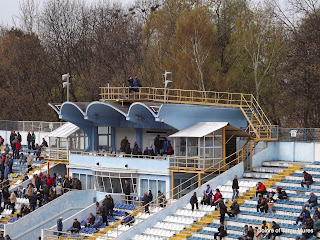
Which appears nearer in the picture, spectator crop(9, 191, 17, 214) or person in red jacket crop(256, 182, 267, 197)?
person in red jacket crop(256, 182, 267, 197)

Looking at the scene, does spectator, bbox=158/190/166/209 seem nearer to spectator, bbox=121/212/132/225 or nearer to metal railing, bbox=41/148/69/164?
spectator, bbox=121/212/132/225

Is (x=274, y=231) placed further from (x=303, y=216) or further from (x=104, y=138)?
(x=104, y=138)

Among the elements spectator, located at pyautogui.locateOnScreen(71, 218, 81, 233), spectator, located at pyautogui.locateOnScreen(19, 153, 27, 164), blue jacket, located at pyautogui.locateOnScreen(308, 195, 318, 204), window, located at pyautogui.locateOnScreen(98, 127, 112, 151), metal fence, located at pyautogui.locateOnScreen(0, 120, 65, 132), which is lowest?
spectator, located at pyautogui.locateOnScreen(71, 218, 81, 233)

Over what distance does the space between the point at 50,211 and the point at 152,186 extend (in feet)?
19.7

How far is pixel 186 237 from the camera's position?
110 ft

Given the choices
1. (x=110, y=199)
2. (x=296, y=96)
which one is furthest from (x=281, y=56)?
(x=110, y=199)

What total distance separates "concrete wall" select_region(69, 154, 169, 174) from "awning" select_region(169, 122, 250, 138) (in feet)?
6.37

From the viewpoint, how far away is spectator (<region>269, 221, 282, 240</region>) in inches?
1217

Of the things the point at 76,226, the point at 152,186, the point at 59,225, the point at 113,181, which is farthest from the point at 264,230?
the point at 113,181

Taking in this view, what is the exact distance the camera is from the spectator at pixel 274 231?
101ft

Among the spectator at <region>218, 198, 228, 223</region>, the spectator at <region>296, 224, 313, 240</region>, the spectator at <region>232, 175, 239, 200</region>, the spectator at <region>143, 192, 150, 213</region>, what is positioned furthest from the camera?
the spectator at <region>143, 192, 150, 213</region>

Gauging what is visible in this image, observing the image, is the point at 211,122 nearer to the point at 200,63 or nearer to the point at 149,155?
the point at 149,155

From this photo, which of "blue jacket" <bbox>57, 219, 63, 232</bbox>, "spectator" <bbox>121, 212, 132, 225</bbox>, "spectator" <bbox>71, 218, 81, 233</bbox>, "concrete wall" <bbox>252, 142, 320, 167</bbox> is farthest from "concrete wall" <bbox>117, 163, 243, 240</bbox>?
"blue jacket" <bbox>57, 219, 63, 232</bbox>

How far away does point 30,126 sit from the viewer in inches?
2210
